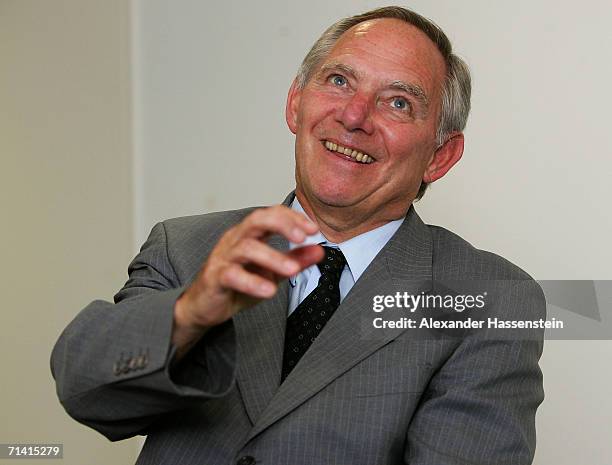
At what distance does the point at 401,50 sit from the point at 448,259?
0.41m

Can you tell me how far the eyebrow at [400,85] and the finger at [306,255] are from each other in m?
0.70

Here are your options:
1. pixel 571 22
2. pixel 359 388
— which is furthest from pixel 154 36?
pixel 359 388

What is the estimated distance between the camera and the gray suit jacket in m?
1.38

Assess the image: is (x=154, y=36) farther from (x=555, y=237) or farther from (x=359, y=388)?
(x=359, y=388)

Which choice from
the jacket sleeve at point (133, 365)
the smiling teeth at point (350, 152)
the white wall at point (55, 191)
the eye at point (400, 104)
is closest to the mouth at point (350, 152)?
the smiling teeth at point (350, 152)

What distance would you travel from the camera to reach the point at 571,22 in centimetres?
233

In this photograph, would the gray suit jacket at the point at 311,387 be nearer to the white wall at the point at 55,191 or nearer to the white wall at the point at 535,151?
the white wall at the point at 535,151

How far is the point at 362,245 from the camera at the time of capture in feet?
5.95

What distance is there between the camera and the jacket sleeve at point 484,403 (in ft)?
4.98

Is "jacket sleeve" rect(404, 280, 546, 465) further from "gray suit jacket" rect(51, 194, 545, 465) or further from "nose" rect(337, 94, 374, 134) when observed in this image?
"nose" rect(337, 94, 374, 134)

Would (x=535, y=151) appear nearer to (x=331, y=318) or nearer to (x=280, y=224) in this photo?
(x=331, y=318)

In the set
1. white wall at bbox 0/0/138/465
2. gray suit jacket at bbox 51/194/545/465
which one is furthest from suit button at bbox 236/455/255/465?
white wall at bbox 0/0/138/465

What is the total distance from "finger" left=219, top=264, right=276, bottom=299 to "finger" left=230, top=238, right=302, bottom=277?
15 mm

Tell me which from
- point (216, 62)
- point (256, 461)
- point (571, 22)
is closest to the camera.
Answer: point (256, 461)
